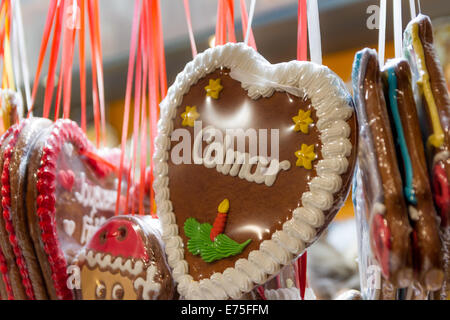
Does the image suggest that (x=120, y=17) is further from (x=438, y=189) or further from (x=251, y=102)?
(x=438, y=189)

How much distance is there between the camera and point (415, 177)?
1.48ft

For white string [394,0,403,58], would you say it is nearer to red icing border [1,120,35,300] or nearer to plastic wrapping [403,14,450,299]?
plastic wrapping [403,14,450,299]

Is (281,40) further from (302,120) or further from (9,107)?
(302,120)

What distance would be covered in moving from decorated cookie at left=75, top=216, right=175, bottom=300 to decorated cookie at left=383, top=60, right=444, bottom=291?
31 cm

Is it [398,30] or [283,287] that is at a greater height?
[398,30]

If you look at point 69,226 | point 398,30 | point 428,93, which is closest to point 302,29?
point 398,30

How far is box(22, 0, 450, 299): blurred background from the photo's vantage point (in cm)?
122

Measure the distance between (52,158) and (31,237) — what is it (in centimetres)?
11

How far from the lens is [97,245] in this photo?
2.21 feet

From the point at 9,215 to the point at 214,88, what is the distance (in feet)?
1.07

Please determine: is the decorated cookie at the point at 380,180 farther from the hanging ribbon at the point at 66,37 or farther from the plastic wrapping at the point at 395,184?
the hanging ribbon at the point at 66,37

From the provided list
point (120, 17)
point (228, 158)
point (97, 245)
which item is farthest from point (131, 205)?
point (120, 17)

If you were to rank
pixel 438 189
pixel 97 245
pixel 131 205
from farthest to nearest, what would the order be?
1. pixel 131 205
2. pixel 97 245
3. pixel 438 189

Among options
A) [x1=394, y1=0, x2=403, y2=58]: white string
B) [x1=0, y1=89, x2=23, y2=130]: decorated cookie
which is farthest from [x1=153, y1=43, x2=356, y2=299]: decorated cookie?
[x1=0, y1=89, x2=23, y2=130]: decorated cookie
